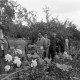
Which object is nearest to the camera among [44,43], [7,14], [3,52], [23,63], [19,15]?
[23,63]

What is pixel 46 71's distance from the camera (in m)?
3.47

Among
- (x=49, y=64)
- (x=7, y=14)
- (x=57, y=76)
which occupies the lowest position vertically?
(x=57, y=76)

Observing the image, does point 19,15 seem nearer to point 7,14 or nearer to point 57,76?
point 7,14

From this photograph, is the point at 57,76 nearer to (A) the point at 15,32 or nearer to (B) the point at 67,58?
(B) the point at 67,58

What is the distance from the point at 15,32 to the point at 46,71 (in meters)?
20.9

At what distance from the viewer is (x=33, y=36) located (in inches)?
573

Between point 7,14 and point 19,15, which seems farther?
point 19,15

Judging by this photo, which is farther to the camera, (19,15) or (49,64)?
(19,15)

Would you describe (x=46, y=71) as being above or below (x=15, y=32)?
below

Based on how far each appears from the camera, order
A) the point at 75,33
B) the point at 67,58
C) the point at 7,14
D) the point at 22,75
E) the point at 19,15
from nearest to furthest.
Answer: the point at 22,75, the point at 67,58, the point at 7,14, the point at 75,33, the point at 19,15

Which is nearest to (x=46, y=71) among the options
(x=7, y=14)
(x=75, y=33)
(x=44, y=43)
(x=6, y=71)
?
(x=6, y=71)

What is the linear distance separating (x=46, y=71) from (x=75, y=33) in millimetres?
19866

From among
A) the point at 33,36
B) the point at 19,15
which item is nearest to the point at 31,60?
the point at 33,36

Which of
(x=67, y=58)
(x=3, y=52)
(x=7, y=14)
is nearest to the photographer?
(x=67, y=58)
